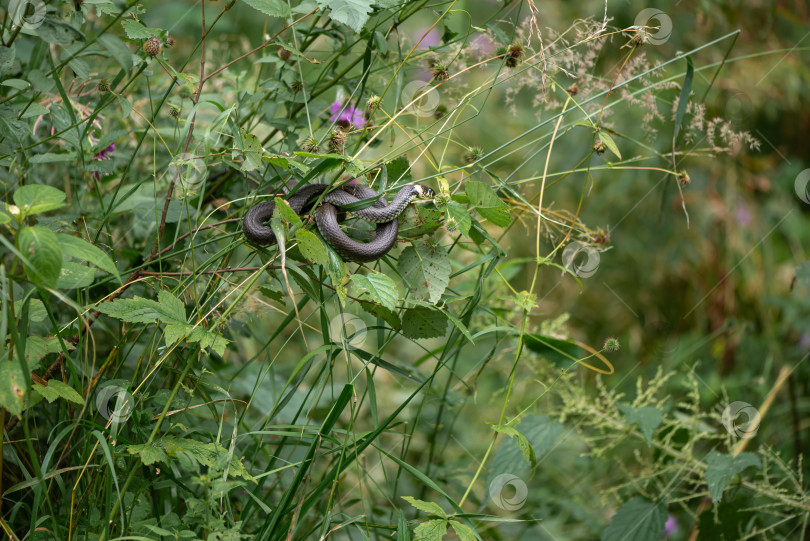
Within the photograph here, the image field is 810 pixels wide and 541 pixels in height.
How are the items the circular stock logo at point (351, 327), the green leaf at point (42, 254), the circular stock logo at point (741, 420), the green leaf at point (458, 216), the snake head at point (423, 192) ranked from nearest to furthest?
the green leaf at point (42, 254) < the green leaf at point (458, 216) < the snake head at point (423, 192) < the circular stock logo at point (351, 327) < the circular stock logo at point (741, 420)

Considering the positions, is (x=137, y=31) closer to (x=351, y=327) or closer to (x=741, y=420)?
(x=351, y=327)

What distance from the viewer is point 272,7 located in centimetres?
133

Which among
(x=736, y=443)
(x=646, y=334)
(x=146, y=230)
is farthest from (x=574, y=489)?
(x=146, y=230)

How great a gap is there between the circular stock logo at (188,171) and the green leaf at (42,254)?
1.13 feet

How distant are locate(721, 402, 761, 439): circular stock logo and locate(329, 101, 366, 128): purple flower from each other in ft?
4.52

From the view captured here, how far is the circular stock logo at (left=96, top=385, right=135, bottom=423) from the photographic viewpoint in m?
1.17

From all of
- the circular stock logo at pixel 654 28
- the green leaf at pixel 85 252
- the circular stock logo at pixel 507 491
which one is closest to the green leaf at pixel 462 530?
the circular stock logo at pixel 507 491

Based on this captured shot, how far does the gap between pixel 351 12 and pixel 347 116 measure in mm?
467

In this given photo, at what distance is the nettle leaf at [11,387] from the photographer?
965mm

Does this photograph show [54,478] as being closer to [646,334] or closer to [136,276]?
[136,276]

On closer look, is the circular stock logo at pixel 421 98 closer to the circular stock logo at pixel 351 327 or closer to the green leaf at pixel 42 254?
the circular stock logo at pixel 351 327

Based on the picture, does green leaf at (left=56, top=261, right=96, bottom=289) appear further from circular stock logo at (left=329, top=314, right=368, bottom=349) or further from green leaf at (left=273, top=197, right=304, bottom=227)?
circular stock logo at (left=329, top=314, right=368, bottom=349)

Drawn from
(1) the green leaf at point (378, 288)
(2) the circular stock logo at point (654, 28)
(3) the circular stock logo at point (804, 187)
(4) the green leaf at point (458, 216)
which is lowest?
(3) the circular stock logo at point (804, 187)

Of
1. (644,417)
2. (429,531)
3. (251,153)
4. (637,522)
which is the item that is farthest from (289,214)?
(637,522)
